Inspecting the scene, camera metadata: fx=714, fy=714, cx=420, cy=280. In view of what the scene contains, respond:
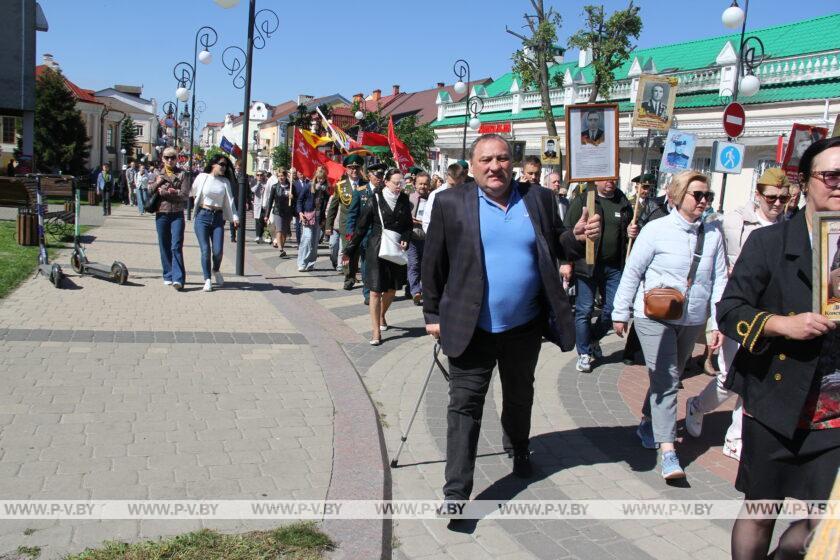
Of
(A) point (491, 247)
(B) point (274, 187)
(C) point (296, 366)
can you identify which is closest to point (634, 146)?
(B) point (274, 187)

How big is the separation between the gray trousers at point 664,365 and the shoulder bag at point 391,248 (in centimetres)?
334

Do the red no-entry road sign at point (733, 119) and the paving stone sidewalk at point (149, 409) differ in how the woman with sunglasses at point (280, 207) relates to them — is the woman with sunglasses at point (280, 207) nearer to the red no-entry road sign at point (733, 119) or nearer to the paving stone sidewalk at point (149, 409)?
the paving stone sidewalk at point (149, 409)

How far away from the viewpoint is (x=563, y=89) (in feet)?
103

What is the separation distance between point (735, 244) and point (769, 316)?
3528 mm

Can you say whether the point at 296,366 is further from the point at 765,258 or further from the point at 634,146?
the point at 634,146

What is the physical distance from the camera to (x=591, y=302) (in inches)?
279

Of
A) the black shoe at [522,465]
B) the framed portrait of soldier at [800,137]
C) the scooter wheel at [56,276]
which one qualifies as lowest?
the black shoe at [522,465]

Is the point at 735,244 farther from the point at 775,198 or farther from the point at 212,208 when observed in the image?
the point at 212,208

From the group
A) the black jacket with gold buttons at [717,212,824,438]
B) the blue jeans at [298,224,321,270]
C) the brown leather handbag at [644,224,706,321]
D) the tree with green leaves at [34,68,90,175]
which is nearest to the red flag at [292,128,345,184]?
the blue jeans at [298,224,321,270]

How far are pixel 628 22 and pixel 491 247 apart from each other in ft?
69.4

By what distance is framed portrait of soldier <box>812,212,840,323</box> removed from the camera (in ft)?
7.81

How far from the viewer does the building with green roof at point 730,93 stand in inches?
746

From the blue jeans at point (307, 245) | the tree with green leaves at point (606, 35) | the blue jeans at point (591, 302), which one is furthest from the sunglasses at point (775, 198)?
the tree with green leaves at point (606, 35)

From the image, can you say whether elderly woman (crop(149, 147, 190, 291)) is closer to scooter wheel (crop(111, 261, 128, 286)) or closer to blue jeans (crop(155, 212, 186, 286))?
blue jeans (crop(155, 212, 186, 286))
